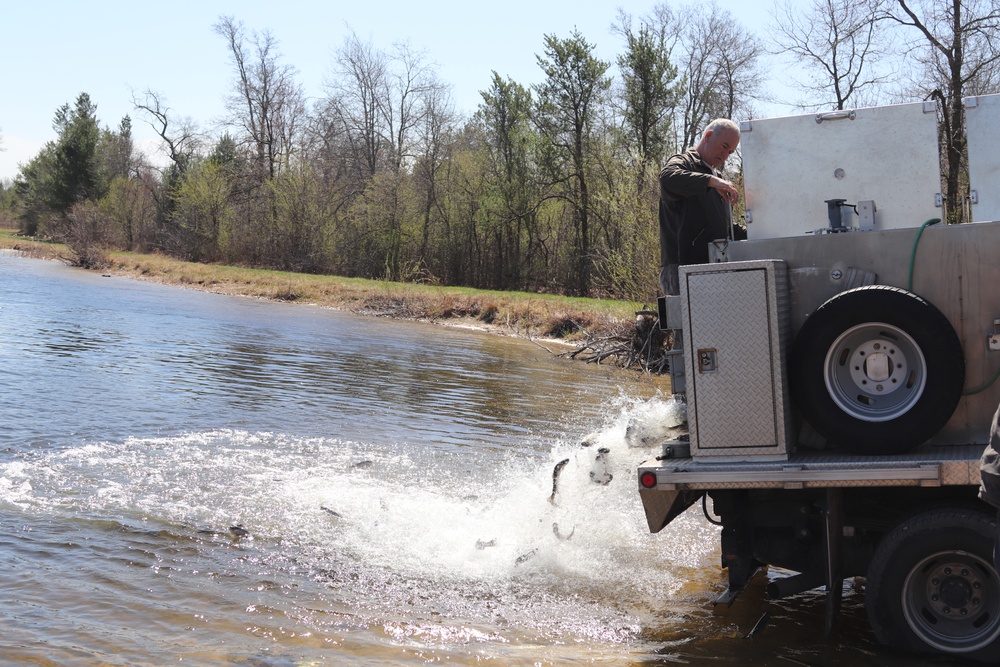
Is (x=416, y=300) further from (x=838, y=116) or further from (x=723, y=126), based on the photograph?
(x=838, y=116)

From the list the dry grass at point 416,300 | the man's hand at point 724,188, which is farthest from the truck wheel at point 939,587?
the dry grass at point 416,300

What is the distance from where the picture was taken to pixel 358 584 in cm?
621

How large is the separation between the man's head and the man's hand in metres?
0.39

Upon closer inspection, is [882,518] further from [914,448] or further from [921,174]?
[921,174]

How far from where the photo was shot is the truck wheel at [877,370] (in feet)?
15.2

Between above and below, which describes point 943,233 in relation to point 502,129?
below

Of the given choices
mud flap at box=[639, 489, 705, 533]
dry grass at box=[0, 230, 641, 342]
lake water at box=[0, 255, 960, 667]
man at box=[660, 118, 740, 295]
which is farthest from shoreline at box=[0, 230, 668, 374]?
mud flap at box=[639, 489, 705, 533]

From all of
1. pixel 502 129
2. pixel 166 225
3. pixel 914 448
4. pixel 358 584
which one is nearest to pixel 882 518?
pixel 914 448

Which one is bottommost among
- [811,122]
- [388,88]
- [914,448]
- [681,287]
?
[914,448]

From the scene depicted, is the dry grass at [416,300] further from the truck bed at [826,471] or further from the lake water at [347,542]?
the truck bed at [826,471]

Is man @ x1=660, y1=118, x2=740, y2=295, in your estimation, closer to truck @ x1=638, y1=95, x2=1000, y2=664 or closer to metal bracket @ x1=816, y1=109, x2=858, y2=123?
metal bracket @ x1=816, y1=109, x2=858, y2=123

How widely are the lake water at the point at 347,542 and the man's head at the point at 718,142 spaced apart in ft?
5.52

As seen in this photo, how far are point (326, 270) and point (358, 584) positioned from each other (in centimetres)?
4217

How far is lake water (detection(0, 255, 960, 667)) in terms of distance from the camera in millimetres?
5215
